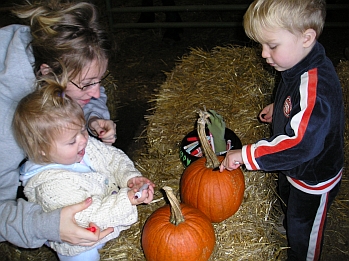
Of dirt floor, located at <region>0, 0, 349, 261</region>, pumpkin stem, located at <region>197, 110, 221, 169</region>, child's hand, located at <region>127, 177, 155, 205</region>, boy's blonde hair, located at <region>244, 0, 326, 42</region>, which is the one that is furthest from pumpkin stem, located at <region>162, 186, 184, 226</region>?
dirt floor, located at <region>0, 0, 349, 261</region>

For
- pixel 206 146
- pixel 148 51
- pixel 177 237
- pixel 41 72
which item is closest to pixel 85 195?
pixel 177 237

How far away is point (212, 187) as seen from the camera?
2352 mm

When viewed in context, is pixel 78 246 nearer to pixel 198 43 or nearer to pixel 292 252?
pixel 292 252

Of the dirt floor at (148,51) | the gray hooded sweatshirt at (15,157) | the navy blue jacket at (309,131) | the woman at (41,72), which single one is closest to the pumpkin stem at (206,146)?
the navy blue jacket at (309,131)

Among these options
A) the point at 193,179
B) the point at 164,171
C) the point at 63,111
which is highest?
the point at 63,111

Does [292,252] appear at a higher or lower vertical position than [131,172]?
lower

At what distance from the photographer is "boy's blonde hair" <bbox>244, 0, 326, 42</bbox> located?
1.93 meters

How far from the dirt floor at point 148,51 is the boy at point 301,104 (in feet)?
7.53

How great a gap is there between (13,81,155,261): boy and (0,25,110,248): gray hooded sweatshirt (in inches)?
2.5

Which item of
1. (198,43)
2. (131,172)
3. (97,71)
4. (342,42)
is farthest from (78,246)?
(342,42)

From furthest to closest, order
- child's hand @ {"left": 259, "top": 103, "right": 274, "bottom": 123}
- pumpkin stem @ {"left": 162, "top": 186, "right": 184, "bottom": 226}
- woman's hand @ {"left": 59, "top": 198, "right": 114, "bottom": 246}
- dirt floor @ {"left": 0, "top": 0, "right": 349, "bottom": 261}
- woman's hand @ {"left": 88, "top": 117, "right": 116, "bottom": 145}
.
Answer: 1. dirt floor @ {"left": 0, "top": 0, "right": 349, "bottom": 261}
2. child's hand @ {"left": 259, "top": 103, "right": 274, "bottom": 123}
3. woman's hand @ {"left": 88, "top": 117, "right": 116, "bottom": 145}
4. pumpkin stem @ {"left": 162, "top": 186, "right": 184, "bottom": 226}
5. woman's hand @ {"left": 59, "top": 198, "right": 114, "bottom": 246}

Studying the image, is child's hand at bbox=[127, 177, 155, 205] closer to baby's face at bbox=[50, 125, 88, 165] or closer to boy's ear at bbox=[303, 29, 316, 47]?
baby's face at bbox=[50, 125, 88, 165]

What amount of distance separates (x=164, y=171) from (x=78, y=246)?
100 centimetres

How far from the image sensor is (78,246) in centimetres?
208
